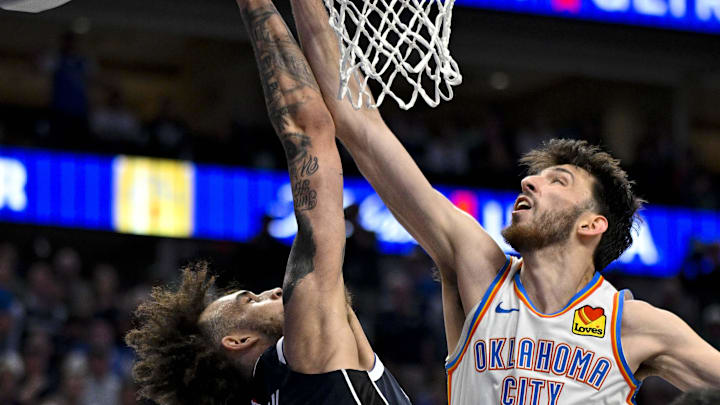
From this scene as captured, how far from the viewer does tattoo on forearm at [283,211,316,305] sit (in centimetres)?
285

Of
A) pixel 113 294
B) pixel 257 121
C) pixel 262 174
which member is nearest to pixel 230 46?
pixel 257 121

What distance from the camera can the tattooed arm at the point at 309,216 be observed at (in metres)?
2.83

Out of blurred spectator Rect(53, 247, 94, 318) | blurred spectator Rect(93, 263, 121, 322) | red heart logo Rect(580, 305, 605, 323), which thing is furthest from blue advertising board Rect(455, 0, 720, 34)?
red heart logo Rect(580, 305, 605, 323)

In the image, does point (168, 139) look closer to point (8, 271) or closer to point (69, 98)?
point (69, 98)

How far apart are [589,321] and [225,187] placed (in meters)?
7.27

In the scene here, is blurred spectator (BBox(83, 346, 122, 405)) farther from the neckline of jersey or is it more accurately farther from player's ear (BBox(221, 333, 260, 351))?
the neckline of jersey

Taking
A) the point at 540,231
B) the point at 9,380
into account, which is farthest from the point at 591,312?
the point at 9,380

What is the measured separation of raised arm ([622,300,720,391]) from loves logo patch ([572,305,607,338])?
0.06m

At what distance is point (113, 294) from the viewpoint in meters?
7.87

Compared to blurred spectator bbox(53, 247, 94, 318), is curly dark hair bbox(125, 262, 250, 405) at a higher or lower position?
higher

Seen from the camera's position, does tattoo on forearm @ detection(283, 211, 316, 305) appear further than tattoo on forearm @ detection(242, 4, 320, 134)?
No

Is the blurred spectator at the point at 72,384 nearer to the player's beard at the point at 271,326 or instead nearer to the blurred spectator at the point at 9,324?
the blurred spectator at the point at 9,324

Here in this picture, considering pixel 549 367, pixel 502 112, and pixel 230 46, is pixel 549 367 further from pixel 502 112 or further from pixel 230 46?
pixel 502 112

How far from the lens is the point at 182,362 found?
122 inches
